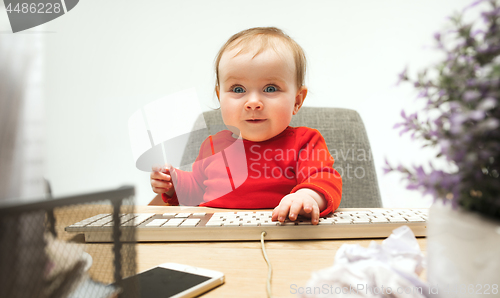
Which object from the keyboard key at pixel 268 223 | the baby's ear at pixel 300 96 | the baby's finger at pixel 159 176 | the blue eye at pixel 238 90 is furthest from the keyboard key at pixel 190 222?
the baby's ear at pixel 300 96

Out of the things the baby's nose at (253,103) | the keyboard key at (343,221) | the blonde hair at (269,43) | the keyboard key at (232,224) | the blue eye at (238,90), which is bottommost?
the keyboard key at (343,221)

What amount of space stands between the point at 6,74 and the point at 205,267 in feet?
1.00

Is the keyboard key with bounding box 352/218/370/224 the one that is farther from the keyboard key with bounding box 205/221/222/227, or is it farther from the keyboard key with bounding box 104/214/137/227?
the keyboard key with bounding box 104/214/137/227

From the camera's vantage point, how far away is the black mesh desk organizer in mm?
159

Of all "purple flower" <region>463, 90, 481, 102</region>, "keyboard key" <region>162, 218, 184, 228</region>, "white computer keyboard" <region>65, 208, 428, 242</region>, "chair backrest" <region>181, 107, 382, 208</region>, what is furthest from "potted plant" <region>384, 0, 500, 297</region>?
"chair backrest" <region>181, 107, 382, 208</region>

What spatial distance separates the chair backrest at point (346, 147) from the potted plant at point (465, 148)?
3.24ft

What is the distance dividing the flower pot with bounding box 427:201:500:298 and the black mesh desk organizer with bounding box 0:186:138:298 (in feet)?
0.77

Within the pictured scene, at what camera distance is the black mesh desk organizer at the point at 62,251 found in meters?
0.16

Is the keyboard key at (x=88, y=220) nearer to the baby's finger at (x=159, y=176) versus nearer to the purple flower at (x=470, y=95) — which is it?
the purple flower at (x=470, y=95)

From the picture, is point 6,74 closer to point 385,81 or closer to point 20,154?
point 20,154

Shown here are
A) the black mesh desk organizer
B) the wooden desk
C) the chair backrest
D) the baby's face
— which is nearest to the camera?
the black mesh desk organizer

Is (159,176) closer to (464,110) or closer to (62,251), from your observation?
(62,251)

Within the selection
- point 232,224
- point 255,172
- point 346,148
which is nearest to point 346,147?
point 346,148

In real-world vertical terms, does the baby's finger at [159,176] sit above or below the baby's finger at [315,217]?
above
